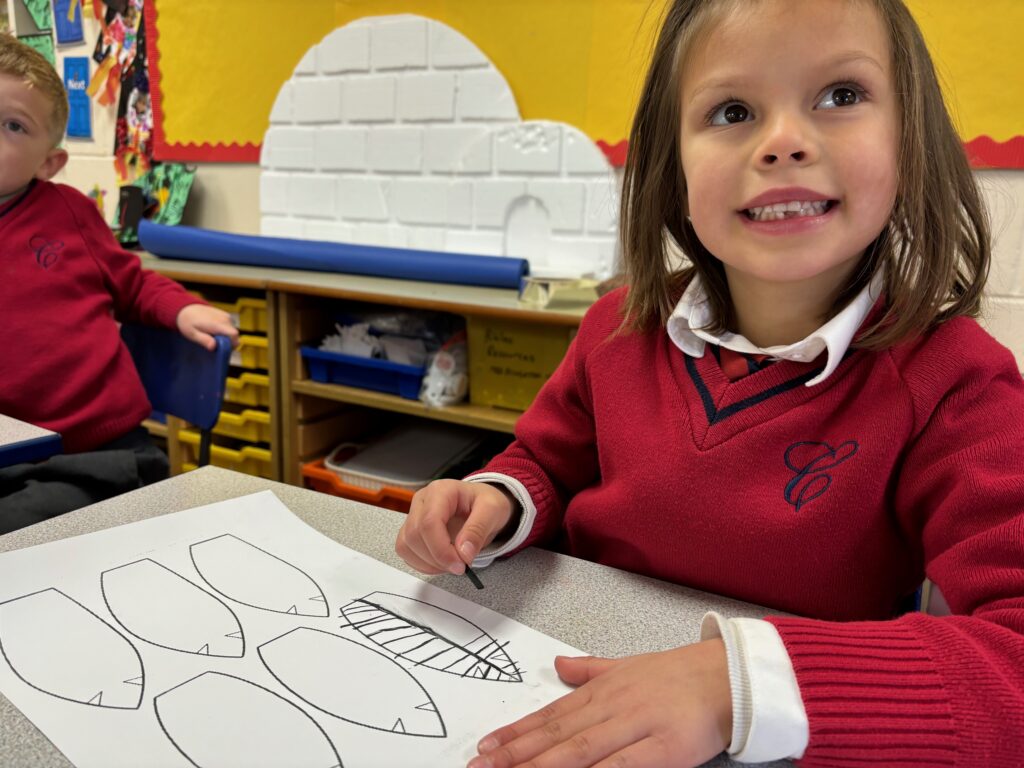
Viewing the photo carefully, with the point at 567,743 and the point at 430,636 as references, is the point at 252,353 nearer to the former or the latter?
the point at 430,636

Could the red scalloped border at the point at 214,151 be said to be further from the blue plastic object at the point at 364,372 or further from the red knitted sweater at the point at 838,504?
the red knitted sweater at the point at 838,504

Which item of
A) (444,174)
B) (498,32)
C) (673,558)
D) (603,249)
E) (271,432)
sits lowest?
(271,432)

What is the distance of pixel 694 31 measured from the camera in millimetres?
646

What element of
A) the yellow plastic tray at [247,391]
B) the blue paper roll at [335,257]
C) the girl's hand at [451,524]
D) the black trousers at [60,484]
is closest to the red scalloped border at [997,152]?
the blue paper roll at [335,257]

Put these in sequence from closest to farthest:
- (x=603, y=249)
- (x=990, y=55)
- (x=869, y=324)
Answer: (x=869, y=324) → (x=990, y=55) → (x=603, y=249)

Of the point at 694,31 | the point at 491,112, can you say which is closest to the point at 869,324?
the point at 694,31

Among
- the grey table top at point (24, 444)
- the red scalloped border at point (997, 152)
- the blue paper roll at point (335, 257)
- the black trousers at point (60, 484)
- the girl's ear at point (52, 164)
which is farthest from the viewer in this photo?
the blue paper roll at point (335, 257)

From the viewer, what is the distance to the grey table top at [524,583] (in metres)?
0.52

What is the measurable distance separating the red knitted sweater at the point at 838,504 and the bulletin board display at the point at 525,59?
0.55 meters

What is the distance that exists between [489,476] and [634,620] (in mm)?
205

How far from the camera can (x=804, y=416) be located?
2.01ft

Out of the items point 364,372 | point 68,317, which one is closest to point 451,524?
point 68,317

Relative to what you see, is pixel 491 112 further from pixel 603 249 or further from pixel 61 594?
pixel 61 594

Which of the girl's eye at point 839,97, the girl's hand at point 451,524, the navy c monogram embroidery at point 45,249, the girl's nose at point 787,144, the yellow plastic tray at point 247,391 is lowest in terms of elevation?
the yellow plastic tray at point 247,391
